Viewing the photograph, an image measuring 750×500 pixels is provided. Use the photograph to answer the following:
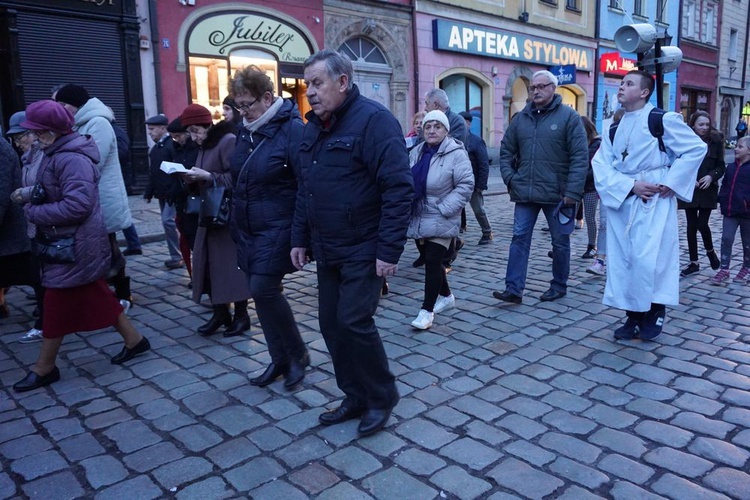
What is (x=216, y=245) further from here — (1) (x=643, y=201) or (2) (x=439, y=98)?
(1) (x=643, y=201)

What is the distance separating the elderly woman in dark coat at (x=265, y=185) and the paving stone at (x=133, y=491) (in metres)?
1.21

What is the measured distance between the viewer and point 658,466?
2875 mm

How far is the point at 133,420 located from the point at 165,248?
17.3ft

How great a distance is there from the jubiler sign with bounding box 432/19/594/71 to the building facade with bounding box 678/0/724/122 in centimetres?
875

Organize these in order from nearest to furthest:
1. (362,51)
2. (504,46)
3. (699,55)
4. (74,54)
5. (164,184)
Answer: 1. (164,184)
2. (74,54)
3. (362,51)
4. (504,46)
5. (699,55)

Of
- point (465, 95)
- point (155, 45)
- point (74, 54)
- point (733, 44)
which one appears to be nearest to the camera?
point (74, 54)

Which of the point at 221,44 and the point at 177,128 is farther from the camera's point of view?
the point at 221,44

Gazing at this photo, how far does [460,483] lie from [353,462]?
0.52m

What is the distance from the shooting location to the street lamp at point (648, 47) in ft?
26.9

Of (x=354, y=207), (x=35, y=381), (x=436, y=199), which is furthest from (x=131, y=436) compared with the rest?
(x=436, y=199)

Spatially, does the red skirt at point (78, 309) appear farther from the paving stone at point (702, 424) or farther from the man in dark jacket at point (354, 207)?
the paving stone at point (702, 424)

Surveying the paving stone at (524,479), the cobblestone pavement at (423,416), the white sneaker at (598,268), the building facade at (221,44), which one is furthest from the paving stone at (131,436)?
the building facade at (221,44)

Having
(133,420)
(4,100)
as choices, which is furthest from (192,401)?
(4,100)

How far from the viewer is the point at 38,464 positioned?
9.89ft
